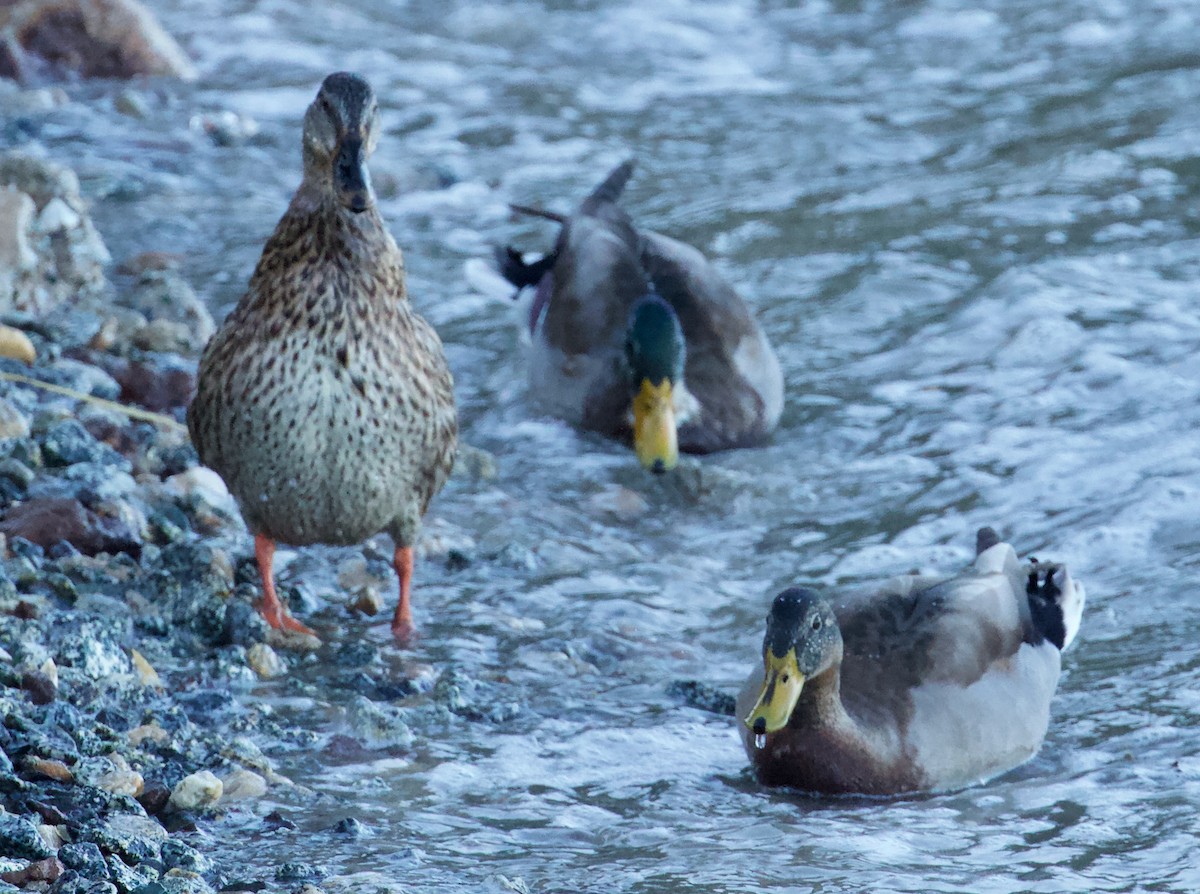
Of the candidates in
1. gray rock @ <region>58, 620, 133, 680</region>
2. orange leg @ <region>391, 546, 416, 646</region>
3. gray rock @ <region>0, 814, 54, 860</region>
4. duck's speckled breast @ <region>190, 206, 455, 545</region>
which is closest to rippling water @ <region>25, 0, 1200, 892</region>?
orange leg @ <region>391, 546, 416, 646</region>

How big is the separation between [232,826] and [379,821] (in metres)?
0.36

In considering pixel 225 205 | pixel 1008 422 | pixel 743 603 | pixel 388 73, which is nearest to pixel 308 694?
pixel 743 603

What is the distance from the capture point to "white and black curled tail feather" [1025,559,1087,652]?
5559 millimetres

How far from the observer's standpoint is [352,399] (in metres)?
5.38

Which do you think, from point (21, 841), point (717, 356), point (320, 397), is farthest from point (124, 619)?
point (717, 356)

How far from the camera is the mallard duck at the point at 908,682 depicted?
506cm

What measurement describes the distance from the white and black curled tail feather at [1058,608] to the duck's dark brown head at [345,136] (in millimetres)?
2287

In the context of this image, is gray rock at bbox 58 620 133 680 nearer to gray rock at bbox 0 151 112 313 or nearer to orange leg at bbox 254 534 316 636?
orange leg at bbox 254 534 316 636

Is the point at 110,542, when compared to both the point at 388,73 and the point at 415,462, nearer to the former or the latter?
the point at 415,462

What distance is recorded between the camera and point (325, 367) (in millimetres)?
5332

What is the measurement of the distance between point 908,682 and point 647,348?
9.17 ft

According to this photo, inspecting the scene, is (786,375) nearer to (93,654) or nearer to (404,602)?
(404,602)

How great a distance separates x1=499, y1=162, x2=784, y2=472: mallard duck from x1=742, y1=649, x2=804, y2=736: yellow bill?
260 cm

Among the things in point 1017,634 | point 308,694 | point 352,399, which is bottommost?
point 308,694
